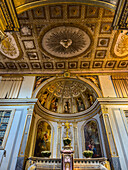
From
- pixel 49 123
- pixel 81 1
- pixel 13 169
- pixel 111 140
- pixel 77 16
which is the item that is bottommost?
pixel 13 169

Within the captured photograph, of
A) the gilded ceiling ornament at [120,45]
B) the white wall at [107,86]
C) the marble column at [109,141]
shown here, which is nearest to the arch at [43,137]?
the marble column at [109,141]

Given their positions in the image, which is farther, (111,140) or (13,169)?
(111,140)

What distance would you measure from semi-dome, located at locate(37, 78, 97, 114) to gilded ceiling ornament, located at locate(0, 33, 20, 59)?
162 inches

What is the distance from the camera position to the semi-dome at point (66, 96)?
509 inches

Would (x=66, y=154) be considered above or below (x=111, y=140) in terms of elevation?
below

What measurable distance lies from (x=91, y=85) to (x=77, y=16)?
6.05 metres

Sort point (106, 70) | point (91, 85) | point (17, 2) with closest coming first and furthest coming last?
point (17, 2) → point (91, 85) → point (106, 70)

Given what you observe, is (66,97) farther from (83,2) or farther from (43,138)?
(83,2)

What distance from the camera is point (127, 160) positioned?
26.5ft

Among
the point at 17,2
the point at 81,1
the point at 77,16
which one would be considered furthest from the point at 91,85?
the point at 17,2

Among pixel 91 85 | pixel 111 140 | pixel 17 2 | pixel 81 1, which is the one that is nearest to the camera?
pixel 17 2

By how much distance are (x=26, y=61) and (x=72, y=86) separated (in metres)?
5.30

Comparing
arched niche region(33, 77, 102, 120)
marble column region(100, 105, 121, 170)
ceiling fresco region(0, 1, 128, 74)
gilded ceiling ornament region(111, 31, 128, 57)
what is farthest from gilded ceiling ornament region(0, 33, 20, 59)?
marble column region(100, 105, 121, 170)

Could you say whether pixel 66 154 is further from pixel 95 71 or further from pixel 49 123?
pixel 95 71
